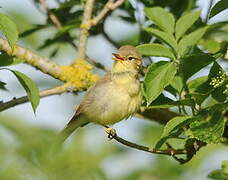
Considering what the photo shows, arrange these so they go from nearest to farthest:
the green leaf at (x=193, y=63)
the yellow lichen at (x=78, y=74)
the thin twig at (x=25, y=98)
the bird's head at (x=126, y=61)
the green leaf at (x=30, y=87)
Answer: the green leaf at (x=193, y=63), the green leaf at (x=30, y=87), the thin twig at (x=25, y=98), the yellow lichen at (x=78, y=74), the bird's head at (x=126, y=61)

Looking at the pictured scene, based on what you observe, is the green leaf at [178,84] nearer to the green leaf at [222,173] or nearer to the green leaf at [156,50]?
the green leaf at [156,50]

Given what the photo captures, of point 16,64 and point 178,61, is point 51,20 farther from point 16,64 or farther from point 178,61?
point 178,61

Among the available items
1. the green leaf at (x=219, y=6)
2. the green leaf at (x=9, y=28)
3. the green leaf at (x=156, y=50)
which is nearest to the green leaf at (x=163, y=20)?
the green leaf at (x=156, y=50)

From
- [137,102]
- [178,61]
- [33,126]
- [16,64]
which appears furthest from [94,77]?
[33,126]

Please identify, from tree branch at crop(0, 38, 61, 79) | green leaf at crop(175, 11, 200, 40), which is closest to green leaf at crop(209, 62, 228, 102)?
green leaf at crop(175, 11, 200, 40)

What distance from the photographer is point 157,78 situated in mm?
2521

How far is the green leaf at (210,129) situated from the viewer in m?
2.47

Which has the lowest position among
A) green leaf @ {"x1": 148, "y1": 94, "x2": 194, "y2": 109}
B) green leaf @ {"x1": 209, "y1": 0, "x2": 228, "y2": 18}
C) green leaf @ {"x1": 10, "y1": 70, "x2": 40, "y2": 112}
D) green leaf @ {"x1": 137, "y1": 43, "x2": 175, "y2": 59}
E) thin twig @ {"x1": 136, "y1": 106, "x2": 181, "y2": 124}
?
thin twig @ {"x1": 136, "y1": 106, "x2": 181, "y2": 124}

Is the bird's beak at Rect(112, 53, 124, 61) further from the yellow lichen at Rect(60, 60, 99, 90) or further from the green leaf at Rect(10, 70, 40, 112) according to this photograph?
the green leaf at Rect(10, 70, 40, 112)

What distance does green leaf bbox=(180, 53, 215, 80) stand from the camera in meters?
2.60

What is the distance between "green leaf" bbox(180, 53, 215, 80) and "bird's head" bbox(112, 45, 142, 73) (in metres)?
1.03

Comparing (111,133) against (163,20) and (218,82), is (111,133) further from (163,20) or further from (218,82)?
(218,82)

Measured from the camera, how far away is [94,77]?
3928 millimetres

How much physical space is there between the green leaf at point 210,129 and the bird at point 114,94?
3.83 ft
